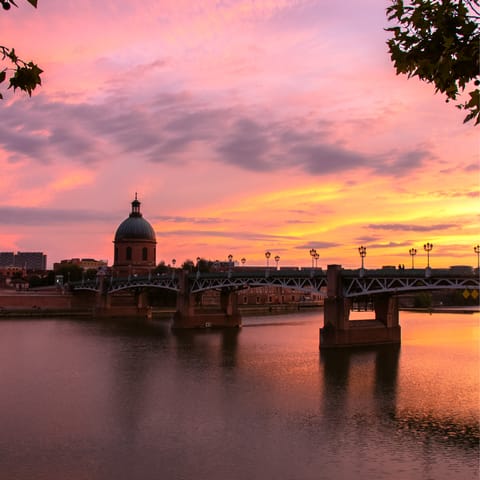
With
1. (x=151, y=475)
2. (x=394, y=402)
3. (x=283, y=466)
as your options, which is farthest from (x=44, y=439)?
(x=394, y=402)

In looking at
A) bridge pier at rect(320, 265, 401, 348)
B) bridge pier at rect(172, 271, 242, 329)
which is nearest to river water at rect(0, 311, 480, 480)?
bridge pier at rect(320, 265, 401, 348)

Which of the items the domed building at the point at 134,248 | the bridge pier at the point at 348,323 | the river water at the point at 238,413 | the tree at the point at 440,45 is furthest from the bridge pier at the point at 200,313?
the tree at the point at 440,45

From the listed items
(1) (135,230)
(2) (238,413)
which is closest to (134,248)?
(1) (135,230)

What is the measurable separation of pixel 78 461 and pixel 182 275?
74312mm

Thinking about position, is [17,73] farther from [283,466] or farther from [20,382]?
[20,382]

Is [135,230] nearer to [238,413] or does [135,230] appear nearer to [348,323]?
[348,323]

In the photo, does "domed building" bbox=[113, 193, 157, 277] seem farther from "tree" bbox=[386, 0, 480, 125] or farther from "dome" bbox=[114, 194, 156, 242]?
"tree" bbox=[386, 0, 480, 125]

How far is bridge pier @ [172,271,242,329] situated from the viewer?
95500 mm

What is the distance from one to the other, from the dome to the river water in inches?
3420

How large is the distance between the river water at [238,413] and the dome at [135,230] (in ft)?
285

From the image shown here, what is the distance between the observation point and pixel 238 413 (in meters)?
35.8

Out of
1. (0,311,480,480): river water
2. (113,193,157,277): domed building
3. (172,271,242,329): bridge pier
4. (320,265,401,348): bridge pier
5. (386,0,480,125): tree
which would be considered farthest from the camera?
(113,193,157,277): domed building

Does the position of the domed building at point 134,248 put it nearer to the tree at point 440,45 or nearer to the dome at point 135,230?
the dome at point 135,230

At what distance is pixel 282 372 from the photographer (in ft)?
166
